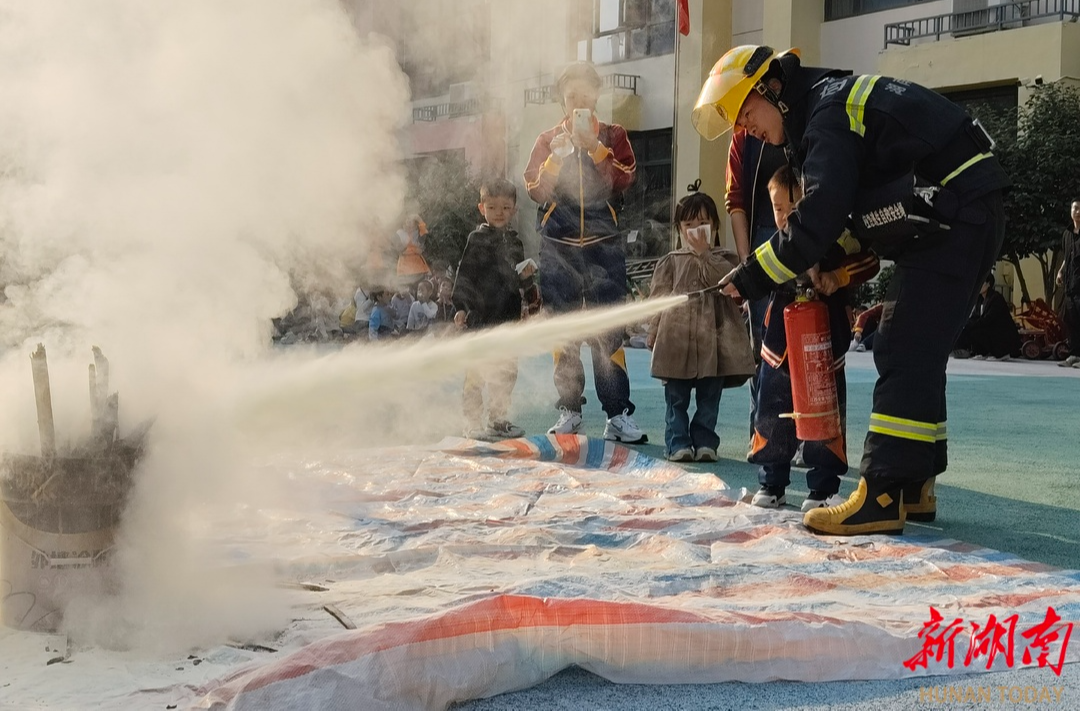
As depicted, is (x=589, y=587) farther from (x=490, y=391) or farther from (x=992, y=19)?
(x=992, y=19)

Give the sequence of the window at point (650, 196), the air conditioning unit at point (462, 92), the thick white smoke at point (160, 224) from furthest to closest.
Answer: the window at point (650, 196), the air conditioning unit at point (462, 92), the thick white smoke at point (160, 224)

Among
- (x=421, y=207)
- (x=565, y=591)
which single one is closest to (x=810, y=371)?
(x=565, y=591)

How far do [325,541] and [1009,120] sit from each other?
1497 centimetres

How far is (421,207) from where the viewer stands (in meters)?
9.04

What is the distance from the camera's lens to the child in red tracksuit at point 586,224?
5844 mm

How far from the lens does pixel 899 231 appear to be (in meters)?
3.43

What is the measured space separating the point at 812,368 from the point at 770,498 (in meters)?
0.58

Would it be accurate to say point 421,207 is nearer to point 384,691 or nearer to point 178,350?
point 178,350

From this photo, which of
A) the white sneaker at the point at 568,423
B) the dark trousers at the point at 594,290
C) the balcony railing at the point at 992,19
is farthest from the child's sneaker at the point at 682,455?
the balcony railing at the point at 992,19

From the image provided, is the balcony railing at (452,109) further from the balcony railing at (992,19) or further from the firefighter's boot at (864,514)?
the balcony railing at (992,19)

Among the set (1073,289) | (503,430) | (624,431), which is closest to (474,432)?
(503,430)

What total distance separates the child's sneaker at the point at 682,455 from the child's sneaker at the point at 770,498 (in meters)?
1.13

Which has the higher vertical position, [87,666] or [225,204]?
[225,204]

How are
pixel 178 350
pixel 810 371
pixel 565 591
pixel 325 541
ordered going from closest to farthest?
pixel 565 591, pixel 178 350, pixel 325 541, pixel 810 371
